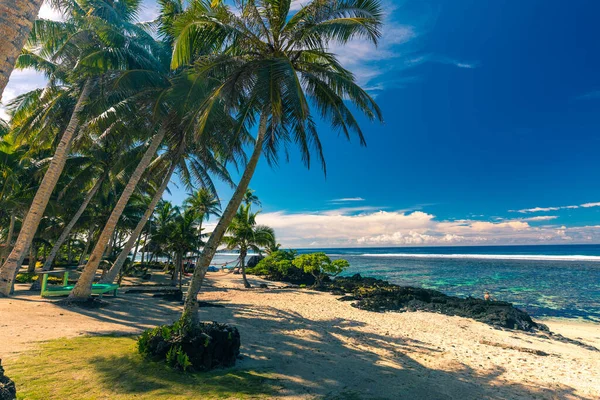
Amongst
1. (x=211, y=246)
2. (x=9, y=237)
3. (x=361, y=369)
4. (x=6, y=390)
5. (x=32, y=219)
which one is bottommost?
(x=361, y=369)

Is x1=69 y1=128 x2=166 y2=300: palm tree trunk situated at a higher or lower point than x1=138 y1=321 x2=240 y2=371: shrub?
higher

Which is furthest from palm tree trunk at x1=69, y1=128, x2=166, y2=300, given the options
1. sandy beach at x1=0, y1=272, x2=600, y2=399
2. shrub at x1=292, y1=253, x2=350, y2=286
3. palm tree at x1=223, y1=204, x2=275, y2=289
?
shrub at x1=292, y1=253, x2=350, y2=286

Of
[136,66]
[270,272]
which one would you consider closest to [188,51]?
[136,66]

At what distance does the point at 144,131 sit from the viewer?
1356cm

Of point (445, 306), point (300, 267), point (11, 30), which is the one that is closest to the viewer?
point (11, 30)

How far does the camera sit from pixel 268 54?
7.33 metres

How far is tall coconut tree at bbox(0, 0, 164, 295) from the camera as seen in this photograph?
1030 cm

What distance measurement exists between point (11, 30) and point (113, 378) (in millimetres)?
4654

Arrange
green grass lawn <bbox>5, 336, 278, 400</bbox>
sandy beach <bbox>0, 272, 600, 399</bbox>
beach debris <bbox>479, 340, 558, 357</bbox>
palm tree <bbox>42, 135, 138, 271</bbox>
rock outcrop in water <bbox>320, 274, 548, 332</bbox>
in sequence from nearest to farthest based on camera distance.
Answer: green grass lawn <bbox>5, 336, 278, 400</bbox>
sandy beach <bbox>0, 272, 600, 399</bbox>
beach debris <bbox>479, 340, 558, 357</bbox>
rock outcrop in water <bbox>320, 274, 548, 332</bbox>
palm tree <bbox>42, 135, 138, 271</bbox>

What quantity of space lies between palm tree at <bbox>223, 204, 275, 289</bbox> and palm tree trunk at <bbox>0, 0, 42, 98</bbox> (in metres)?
19.0

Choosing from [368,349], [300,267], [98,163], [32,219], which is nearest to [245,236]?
[300,267]

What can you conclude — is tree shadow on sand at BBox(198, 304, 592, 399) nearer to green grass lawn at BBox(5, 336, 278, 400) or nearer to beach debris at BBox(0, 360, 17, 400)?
green grass lawn at BBox(5, 336, 278, 400)

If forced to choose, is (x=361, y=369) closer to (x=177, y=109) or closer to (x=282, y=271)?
(x=177, y=109)

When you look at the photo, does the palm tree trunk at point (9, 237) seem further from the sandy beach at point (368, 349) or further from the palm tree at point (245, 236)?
the palm tree at point (245, 236)
